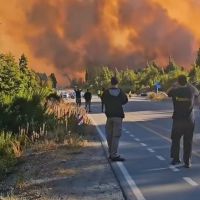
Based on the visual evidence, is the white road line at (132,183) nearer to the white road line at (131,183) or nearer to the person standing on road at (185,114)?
the white road line at (131,183)

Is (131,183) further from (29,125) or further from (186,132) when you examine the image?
(29,125)

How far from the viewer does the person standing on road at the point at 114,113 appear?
48.0ft

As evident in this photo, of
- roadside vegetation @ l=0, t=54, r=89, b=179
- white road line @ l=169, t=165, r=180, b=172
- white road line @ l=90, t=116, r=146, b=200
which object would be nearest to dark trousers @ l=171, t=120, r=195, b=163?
white road line @ l=169, t=165, r=180, b=172

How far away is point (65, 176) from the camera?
1294 centimetres

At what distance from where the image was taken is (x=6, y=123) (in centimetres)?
2425

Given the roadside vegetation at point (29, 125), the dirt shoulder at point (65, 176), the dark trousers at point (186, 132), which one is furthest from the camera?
the roadside vegetation at point (29, 125)

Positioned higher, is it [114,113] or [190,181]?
[114,113]

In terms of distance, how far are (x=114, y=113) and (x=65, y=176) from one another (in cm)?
236

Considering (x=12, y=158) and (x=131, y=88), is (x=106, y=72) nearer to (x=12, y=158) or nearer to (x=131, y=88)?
(x=131, y=88)

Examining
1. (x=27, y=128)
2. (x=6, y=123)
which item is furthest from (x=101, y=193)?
(x=6, y=123)

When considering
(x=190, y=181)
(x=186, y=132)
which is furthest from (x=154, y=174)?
(x=186, y=132)

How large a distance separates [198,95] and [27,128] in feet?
29.6

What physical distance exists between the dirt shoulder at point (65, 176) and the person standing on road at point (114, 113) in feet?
1.49

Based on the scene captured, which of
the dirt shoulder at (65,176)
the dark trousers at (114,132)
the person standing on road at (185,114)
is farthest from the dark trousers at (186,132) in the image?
the dark trousers at (114,132)
